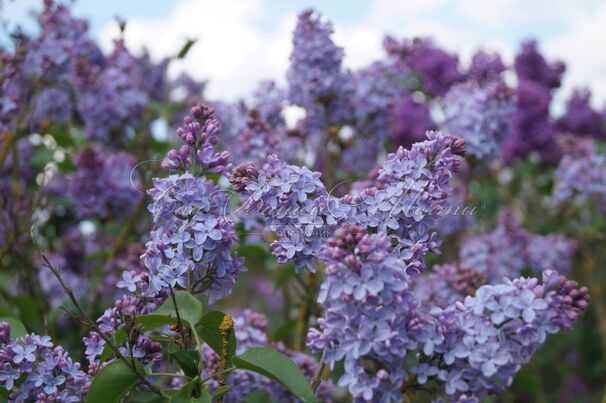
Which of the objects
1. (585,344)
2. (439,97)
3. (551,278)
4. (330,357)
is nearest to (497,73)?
(439,97)

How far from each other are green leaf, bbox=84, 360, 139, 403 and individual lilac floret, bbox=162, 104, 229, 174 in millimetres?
407

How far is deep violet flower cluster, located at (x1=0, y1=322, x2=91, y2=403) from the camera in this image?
4.66 ft

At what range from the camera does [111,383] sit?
130 cm

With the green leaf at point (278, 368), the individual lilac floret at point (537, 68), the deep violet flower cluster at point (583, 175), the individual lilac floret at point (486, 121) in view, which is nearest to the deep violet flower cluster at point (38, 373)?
the green leaf at point (278, 368)

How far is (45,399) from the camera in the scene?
142cm

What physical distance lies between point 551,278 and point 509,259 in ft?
5.74

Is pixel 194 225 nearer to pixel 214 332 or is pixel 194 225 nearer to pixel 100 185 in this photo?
pixel 214 332

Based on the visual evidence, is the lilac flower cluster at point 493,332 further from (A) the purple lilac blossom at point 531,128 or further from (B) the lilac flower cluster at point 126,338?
(A) the purple lilac blossom at point 531,128

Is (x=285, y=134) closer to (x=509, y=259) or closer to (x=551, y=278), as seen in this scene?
(x=509, y=259)

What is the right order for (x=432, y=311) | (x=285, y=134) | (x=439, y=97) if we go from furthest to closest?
1. (x=439, y=97)
2. (x=285, y=134)
3. (x=432, y=311)

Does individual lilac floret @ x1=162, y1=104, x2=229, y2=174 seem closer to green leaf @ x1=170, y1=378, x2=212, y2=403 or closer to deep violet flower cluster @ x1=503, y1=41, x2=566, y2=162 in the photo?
green leaf @ x1=170, y1=378, x2=212, y2=403

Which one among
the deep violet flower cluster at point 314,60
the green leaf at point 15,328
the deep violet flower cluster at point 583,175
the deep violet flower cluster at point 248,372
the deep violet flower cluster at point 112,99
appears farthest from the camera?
the deep violet flower cluster at point 583,175

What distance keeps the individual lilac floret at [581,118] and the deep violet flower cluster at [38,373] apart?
360cm

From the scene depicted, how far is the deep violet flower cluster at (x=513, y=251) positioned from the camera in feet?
9.93
